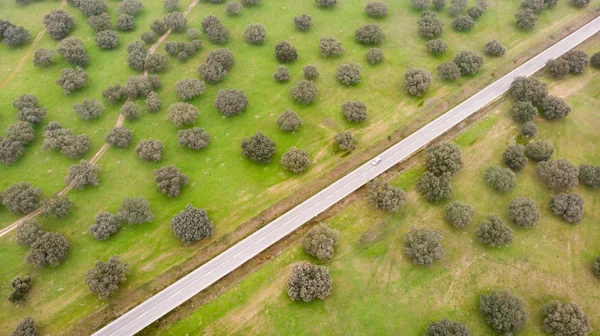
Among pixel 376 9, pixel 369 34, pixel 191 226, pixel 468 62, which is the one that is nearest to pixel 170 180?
pixel 191 226

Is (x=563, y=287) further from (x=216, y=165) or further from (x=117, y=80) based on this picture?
(x=117, y=80)

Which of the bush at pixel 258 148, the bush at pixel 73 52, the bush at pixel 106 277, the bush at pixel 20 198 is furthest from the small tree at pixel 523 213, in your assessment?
the bush at pixel 73 52

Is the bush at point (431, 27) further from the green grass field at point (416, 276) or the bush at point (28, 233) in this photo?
the bush at point (28, 233)

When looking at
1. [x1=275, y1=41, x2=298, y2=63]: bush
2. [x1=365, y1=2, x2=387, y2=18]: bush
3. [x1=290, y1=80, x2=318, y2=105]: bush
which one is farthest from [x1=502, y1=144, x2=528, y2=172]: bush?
[x1=275, y1=41, x2=298, y2=63]: bush

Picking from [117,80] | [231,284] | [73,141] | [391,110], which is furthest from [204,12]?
[231,284]

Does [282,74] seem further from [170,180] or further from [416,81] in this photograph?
[170,180]

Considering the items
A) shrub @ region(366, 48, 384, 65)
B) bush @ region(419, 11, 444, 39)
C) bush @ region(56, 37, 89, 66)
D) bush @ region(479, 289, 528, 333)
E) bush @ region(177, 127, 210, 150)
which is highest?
bush @ region(56, 37, 89, 66)

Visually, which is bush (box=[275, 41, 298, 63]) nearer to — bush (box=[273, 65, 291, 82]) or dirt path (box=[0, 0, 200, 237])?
bush (box=[273, 65, 291, 82])

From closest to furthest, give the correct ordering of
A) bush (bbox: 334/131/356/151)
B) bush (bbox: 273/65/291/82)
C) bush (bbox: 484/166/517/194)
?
bush (bbox: 484/166/517/194)
bush (bbox: 334/131/356/151)
bush (bbox: 273/65/291/82)
